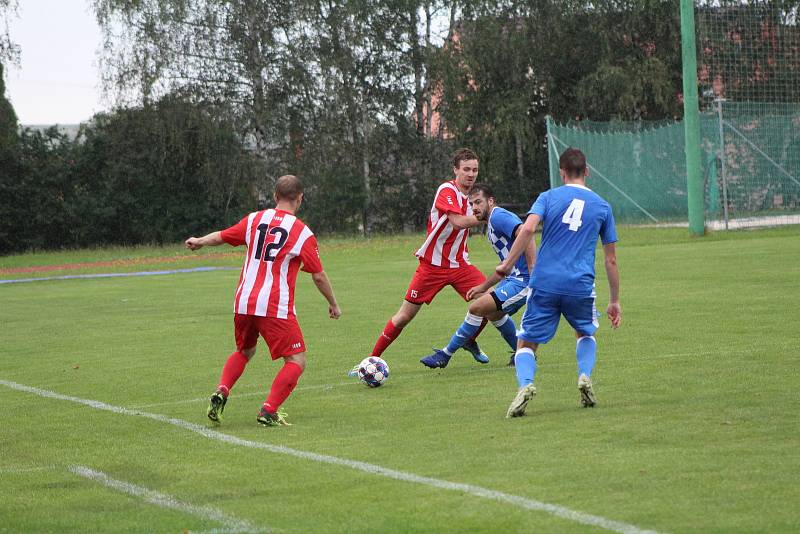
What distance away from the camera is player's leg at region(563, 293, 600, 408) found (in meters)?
8.14

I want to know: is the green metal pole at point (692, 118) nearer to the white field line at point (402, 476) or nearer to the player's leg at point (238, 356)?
the white field line at point (402, 476)

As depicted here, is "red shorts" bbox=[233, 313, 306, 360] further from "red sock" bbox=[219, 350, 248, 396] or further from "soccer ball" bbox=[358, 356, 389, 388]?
"soccer ball" bbox=[358, 356, 389, 388]

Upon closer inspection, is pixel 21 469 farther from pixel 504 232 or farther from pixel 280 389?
pixel 504 232

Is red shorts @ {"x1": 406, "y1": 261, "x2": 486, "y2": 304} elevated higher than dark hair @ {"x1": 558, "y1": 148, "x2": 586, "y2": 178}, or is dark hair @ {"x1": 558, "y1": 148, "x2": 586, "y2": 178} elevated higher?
dark hair @ {"x1": 558, "y1": 148, "x2": 586, "y2": 178}

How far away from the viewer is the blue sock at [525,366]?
814 cm

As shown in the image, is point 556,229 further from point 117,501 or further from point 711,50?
point 711,50

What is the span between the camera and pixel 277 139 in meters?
46.9

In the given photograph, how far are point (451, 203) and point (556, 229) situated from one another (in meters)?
2.35

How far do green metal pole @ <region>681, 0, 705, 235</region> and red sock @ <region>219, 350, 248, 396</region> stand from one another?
21991 mm

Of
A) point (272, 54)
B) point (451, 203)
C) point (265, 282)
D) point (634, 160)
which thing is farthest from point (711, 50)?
point (265, 282)

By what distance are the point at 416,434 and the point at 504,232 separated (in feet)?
10.6

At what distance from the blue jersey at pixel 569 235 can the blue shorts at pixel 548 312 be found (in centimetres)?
5

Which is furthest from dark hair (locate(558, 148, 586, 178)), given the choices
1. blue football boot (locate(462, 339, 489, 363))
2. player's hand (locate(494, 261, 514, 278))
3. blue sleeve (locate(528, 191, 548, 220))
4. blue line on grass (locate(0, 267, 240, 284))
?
blue line on grass (locate(0, 267, 240, 284))

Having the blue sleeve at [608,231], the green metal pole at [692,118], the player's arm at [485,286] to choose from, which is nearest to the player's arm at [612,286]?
the blue sleeve at [608,231]
